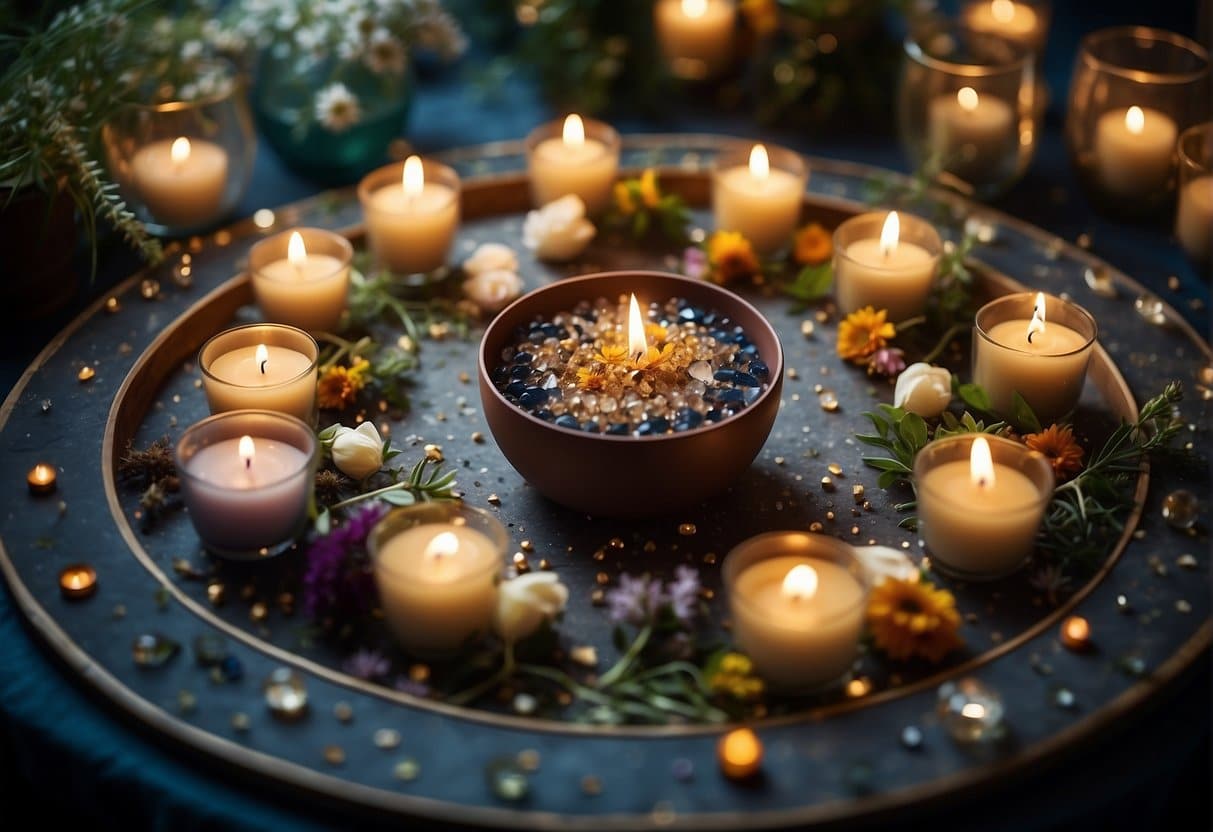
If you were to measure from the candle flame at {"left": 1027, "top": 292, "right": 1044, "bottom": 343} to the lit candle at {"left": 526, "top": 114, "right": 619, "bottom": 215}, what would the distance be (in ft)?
2.27

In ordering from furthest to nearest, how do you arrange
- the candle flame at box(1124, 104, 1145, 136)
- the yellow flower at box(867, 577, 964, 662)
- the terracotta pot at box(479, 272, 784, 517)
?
the candle flame at box(1124, 104, 1145, 136) → the terracotta pot at box(479, 272, 784, 517) → the yellow flower at box(867, 577, 964, 662)

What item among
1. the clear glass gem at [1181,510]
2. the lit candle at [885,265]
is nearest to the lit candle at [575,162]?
the lit candle at [885,265]

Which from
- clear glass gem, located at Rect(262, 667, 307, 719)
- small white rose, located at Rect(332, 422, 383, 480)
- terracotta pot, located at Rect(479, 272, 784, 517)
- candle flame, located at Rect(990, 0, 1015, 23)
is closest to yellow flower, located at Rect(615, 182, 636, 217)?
terracotta pot, located at Rect(479, 272, 784, 517)

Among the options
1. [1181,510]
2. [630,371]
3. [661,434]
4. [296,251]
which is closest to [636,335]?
[630,371]

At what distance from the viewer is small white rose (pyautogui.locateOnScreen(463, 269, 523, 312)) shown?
184 centimetres

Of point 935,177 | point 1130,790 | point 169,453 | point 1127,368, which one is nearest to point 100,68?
point 169,453

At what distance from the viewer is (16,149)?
5.49ft

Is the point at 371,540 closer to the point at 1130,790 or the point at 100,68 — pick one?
the point at 1130,790

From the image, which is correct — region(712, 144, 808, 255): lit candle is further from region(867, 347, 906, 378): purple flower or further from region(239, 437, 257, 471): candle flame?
region(239, 437, 257, 471): candle flame

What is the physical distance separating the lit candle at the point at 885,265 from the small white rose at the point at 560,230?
0.38 meters

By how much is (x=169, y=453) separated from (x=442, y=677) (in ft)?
1.59

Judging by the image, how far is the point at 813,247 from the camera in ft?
6.34

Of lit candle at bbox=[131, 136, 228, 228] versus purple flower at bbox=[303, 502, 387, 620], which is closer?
purple flower at bbox=[303, 502, 387, 620]

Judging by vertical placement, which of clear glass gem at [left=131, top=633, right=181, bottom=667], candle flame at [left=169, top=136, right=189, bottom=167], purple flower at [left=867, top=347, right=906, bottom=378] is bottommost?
purple flower at [left=867, top=347, right=906, bottom=378]
